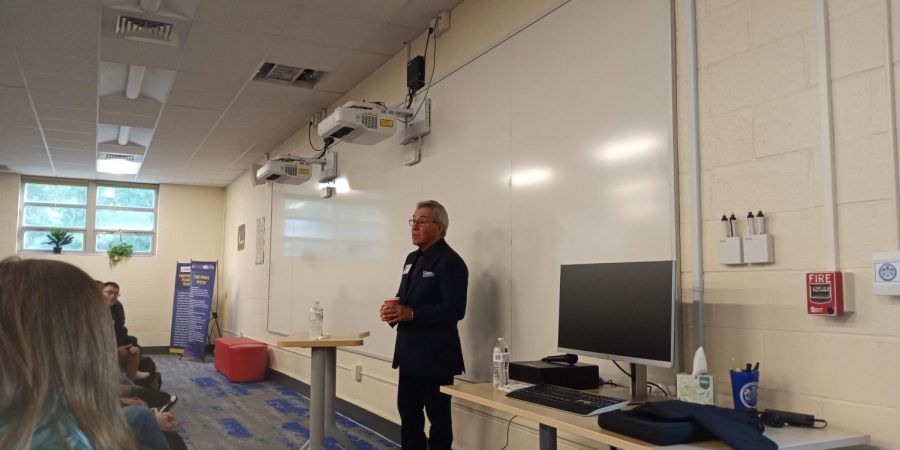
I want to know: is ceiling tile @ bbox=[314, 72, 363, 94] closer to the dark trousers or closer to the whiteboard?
the whiteboard

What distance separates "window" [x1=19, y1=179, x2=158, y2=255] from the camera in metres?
10.5

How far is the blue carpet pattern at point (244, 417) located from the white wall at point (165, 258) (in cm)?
350

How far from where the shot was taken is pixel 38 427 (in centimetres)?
95

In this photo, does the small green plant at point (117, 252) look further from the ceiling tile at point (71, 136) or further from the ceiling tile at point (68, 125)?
the ceiling tile at point (68, 125)

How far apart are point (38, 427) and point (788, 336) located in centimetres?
199

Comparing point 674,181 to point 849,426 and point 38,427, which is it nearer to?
point 849,426

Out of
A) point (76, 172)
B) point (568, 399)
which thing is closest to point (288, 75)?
point (568, 399)

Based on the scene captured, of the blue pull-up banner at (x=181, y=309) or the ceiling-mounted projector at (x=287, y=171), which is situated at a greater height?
the ceiling-mounted projector at (x=287, y=171)

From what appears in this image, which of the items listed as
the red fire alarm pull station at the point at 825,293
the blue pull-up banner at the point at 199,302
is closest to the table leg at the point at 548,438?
the red fire alarm pull station at the point at 825,293

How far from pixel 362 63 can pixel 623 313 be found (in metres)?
3.59

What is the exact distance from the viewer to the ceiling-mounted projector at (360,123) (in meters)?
4.13

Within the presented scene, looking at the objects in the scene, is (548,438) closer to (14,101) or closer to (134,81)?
(134,81)

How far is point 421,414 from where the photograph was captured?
344cm

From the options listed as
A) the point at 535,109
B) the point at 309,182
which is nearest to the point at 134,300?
the point at 309,182
